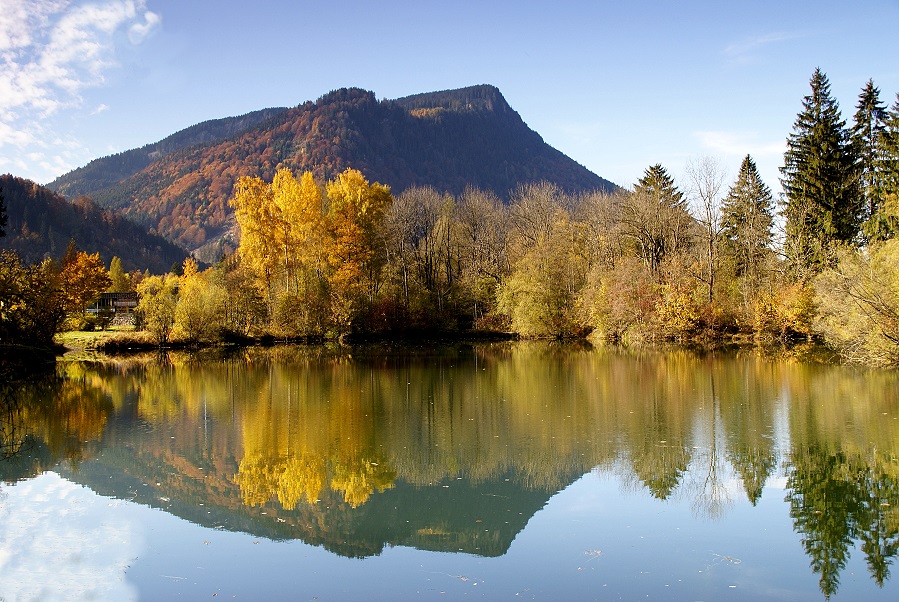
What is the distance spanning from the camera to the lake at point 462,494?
26.9ft

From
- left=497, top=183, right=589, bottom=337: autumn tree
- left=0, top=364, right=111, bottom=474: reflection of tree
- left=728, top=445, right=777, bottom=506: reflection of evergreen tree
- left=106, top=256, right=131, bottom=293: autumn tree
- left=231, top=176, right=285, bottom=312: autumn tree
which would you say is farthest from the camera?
left=106, top=256, right=131, bottom=293: autumn tree

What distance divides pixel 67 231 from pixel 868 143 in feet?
429

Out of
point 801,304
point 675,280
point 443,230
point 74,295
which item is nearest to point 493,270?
point 443,230

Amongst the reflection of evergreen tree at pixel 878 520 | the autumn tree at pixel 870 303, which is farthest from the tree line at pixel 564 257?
the reflection of evergreen tree at pixel 878 520

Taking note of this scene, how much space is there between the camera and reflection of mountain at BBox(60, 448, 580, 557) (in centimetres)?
942

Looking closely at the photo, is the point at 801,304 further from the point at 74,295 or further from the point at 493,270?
the point at 74,295

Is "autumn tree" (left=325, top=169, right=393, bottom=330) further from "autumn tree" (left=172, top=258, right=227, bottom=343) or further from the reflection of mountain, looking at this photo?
the reflection of mountain

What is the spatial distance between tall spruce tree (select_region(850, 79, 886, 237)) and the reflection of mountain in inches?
1519

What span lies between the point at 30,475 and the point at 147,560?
5943 mm

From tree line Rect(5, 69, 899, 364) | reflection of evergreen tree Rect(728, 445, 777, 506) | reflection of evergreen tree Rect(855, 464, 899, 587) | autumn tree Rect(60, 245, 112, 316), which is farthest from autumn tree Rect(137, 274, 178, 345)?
reflection of evergreen tree Rect(855, 464, 899, 587)

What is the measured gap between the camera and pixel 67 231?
422 ft

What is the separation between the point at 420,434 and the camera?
1619cm

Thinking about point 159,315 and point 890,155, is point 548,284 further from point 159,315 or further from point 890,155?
point 159,315

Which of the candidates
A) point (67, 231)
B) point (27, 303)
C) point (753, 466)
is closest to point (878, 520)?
point (753, 466)
